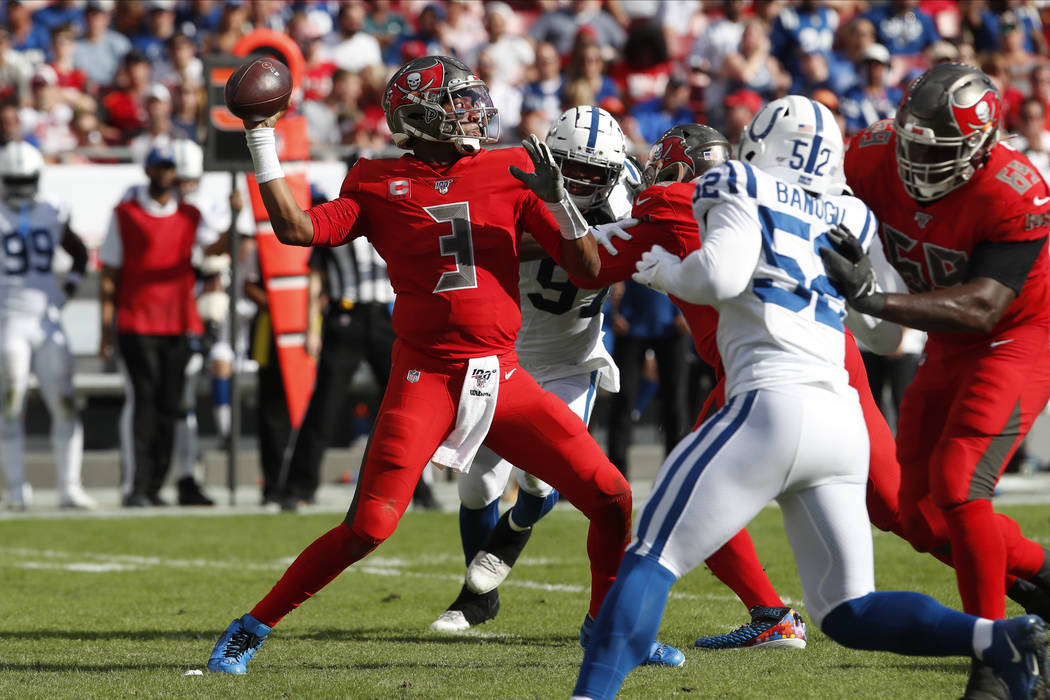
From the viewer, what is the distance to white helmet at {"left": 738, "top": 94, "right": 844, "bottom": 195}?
13.1 feet

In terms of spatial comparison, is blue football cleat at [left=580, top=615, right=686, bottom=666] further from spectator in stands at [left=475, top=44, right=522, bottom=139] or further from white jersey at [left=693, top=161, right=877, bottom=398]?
spectator in stands at [left=475, top=44, right=522, bottom=139]

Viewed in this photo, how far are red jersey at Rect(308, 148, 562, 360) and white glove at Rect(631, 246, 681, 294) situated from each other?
0.78 meters

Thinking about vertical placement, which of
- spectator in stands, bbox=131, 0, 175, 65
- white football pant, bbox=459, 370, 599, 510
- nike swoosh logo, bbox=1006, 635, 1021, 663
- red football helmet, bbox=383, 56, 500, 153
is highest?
red football helmet, bbox=383, 56, 500, 153

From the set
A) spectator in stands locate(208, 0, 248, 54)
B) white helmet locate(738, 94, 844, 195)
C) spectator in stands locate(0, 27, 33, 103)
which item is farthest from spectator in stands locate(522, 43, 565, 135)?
white helmet locate(738, 94, 844, 195)

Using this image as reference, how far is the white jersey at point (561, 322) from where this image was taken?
544 cm

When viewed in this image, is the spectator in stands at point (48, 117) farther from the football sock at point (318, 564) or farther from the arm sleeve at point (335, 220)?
the football sock at point (318, 564)

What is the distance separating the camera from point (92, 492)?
1116 centimetres

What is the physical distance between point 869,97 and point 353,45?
4851 millimetres

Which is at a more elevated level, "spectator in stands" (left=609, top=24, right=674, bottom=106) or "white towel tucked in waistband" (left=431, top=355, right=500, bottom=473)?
"spectator in stands" (left=609, top=24, right=674, bottom=106)

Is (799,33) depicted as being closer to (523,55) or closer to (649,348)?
(523,55)

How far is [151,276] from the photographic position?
9.88 m

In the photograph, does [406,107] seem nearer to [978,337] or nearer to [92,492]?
[978,337]

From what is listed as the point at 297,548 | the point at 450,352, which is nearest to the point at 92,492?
the point at 297,548

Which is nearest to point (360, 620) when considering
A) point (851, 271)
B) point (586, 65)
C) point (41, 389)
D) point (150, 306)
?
point (851, 271)
